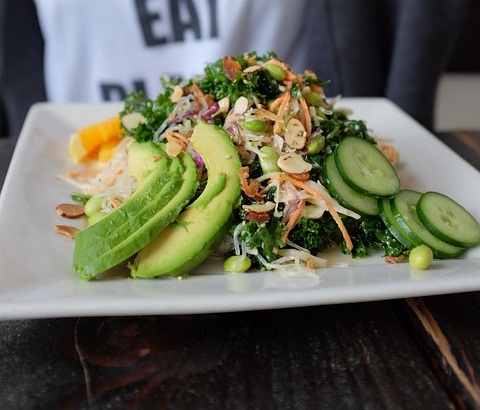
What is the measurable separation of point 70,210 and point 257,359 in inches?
30.6

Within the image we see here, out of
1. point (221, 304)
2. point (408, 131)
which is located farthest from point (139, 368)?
point (408, 131)

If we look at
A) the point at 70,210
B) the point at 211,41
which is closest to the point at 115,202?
the point at 70,210

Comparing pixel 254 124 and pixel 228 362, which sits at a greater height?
pixel 254 124

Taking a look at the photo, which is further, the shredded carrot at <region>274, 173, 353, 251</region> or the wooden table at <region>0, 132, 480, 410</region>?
the shredded carrot at <region>274, 173, 353, 251</region>

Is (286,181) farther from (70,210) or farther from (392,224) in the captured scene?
(70,210)

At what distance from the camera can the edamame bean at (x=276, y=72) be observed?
186cm

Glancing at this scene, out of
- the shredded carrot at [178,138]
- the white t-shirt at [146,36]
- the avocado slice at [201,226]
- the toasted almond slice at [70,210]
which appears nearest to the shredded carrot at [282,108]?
the avocado slice at [201,226]

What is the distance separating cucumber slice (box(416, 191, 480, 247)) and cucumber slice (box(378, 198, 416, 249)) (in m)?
0.06

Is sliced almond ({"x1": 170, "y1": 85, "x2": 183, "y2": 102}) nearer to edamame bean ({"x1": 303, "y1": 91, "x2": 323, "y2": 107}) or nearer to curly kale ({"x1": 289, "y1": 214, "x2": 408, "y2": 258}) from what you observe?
edamame bean ({"x1": 303, "y1": 91, "x2": 323, "y2": 107})

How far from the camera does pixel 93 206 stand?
5.81 ft

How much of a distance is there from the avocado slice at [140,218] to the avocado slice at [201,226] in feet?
0.09

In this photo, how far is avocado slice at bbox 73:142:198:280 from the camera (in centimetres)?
141

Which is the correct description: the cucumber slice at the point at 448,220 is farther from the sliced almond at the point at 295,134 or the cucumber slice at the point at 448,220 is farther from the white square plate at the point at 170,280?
the sliced almond at the point at 295,134

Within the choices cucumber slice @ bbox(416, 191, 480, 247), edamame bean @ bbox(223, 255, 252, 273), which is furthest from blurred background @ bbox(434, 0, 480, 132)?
edamame bean @ bbox(223, 255, 252, 273)
